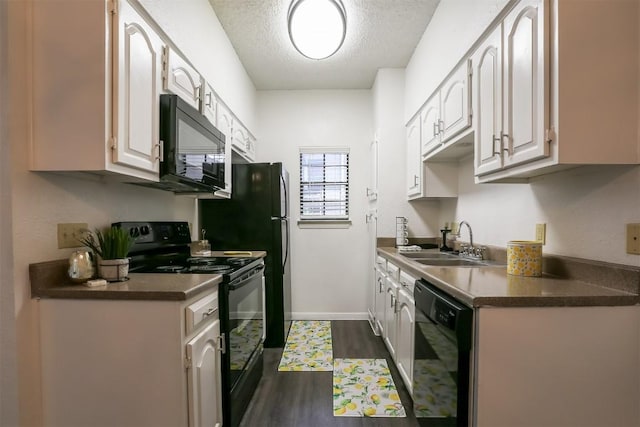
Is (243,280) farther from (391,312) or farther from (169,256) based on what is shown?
(391,312)

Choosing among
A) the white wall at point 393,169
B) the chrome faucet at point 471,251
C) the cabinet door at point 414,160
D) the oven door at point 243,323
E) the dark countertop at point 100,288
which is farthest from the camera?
the white wall at point 393,169

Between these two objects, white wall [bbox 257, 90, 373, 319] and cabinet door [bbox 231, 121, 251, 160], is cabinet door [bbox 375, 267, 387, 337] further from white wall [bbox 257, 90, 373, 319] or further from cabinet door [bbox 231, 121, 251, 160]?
cabinet door [bbox 231, 121, 251, 160]

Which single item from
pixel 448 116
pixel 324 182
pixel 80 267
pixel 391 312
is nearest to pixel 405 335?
pixel 391 312

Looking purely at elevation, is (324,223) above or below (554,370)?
above

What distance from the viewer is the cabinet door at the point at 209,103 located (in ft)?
7.00

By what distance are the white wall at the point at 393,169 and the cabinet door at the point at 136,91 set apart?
7.21 feet

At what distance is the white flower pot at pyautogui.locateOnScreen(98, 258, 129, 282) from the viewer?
1.42 m

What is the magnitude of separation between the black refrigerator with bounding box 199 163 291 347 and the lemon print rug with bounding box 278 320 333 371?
0.20 meters

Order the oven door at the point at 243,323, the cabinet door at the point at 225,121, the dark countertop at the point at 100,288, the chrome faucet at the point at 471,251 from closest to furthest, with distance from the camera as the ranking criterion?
the dark countertop at the point at 100,288 < the oven door at the point at 243,323 < the chrome faucet at the point at 471,251 < the cabinet door at the point at 225,121

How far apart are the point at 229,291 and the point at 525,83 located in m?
1.64

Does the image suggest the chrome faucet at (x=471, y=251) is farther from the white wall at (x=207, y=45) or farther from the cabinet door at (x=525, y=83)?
the white wall at (x=207, y=45)

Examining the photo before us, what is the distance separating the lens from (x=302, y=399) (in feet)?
6.89

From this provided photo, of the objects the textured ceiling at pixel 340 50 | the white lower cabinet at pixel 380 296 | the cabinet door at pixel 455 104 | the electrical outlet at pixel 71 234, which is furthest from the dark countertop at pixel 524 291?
the textured ceiling at pixel 340 50

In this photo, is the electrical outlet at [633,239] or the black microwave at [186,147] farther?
the black microwave at [186,147]
